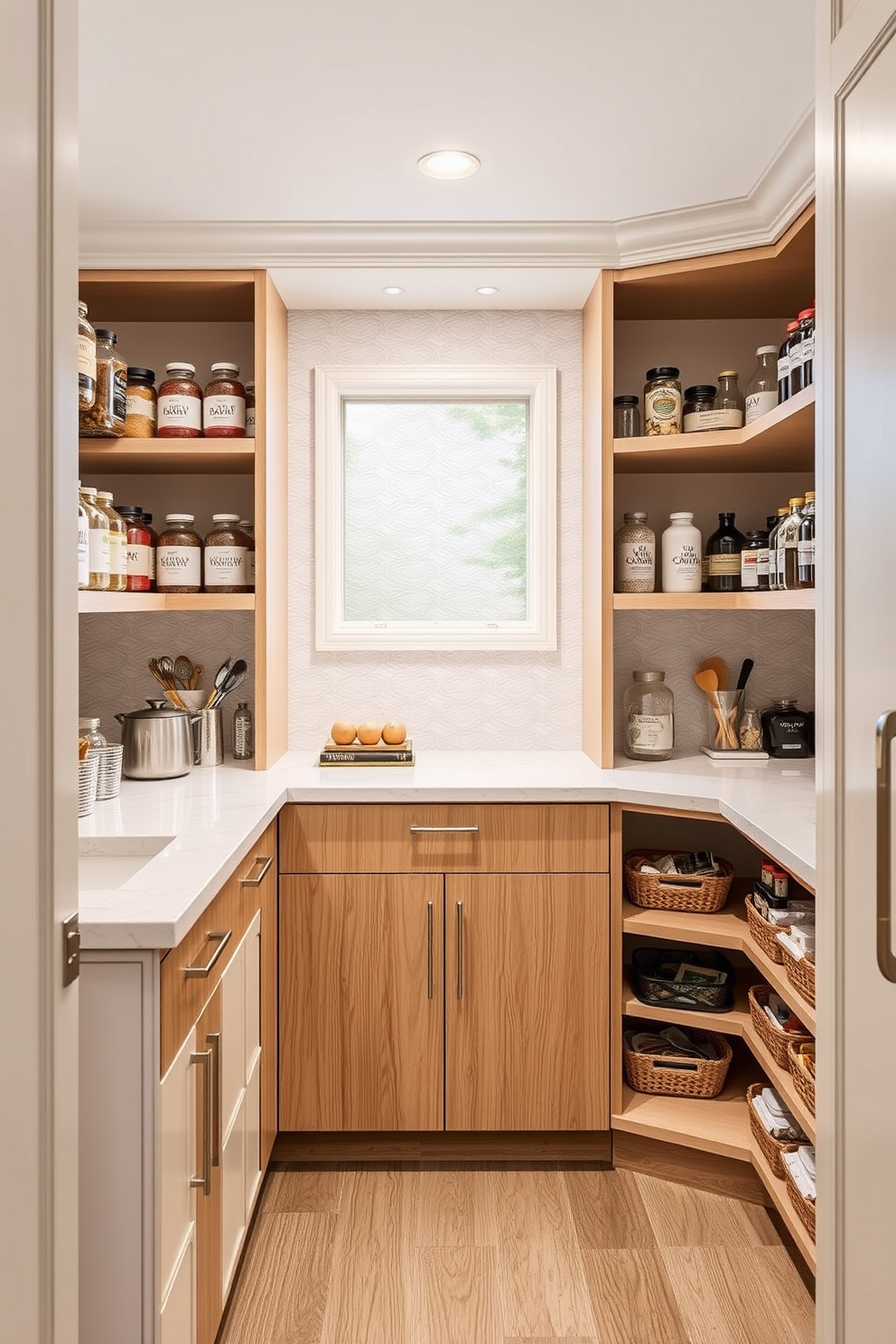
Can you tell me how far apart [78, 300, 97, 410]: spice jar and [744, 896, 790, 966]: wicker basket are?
178 cm

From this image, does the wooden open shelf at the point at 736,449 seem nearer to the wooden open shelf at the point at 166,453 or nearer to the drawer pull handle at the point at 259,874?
the wooden open shelf at the point at 166,453

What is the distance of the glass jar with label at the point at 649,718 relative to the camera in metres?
2.78

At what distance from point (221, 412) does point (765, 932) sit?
188 centimetres

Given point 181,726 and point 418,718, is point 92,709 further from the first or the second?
point 418,718

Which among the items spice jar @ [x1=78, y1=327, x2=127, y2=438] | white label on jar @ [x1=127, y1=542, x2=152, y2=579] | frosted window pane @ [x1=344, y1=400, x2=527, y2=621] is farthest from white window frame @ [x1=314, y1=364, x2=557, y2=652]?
spice jar @ [x1=78, y1=327, x2=127, y2=438]

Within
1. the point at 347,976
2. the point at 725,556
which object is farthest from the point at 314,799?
the point at 725,556

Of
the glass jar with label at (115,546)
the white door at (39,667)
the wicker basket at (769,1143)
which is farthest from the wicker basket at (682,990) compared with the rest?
the white door at (39,667)

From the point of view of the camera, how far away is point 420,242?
2.55 meters

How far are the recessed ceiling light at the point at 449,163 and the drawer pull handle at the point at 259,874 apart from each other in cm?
157

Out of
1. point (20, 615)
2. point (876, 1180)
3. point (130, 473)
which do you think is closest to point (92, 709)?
point (130, 473)

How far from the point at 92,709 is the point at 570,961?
1.60 m

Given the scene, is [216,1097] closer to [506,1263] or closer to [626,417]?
[506,1263]

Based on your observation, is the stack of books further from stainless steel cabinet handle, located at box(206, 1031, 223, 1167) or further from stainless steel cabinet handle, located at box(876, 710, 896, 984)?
stainless steel cabinet handle, located at box(876, 710, 896, 984)

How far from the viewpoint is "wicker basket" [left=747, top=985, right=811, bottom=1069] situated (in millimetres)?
1923
